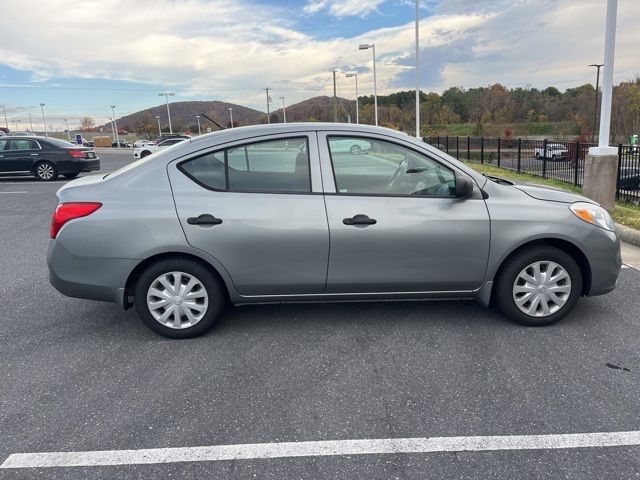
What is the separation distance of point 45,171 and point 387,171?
1620 cm

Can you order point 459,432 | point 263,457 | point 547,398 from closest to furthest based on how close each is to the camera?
point 263,457, point 459,432, point 547,398

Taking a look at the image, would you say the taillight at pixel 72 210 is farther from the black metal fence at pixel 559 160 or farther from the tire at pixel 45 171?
the tire at pixel 45 171

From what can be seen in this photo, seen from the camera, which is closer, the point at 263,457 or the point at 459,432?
the point at 263,457

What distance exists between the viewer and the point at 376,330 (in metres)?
4.00

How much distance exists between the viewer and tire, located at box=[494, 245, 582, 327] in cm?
387

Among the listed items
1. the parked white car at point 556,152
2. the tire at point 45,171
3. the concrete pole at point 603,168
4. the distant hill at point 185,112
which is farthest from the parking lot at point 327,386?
the distant hill at point 185,112

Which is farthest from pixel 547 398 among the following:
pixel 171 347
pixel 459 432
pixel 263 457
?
pixel 171 347

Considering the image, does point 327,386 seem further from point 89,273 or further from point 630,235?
point 630,235

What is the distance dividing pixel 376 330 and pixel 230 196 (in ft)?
5.13

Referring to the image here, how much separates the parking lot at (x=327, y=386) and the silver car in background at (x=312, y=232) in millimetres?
327

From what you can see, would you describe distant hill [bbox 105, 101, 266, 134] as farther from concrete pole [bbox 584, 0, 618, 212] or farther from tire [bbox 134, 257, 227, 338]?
tire [bbox 134, 257, 227, 338]

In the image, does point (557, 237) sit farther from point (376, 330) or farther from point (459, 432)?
point (459, 432)

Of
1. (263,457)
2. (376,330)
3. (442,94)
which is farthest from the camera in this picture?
(442,94)

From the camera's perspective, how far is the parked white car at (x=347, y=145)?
3826 millimetres
